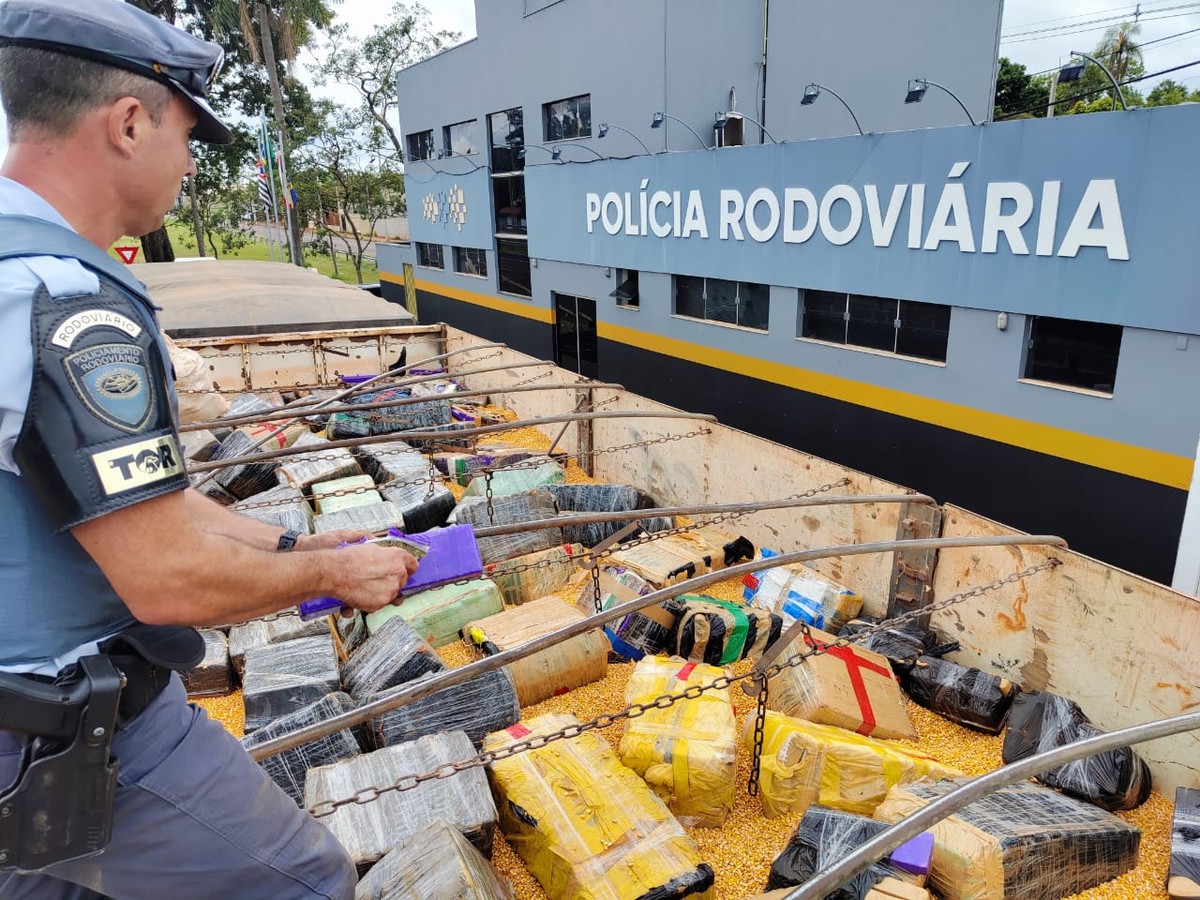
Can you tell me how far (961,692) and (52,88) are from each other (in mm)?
4728

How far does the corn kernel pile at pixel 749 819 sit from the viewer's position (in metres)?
3.37

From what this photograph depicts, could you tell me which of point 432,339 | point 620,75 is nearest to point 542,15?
point 620,75

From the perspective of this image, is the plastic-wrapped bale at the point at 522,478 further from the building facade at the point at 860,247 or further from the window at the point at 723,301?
the window at the point at 723,301

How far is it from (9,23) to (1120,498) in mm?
8187

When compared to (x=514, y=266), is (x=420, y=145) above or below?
above

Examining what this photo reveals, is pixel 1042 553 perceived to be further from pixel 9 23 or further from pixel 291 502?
pixel 291 502

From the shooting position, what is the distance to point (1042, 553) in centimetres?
434

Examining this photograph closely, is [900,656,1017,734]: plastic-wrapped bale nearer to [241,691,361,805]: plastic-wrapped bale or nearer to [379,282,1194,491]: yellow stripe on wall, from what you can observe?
[241,691,361,805]: plastic-wrapped bale

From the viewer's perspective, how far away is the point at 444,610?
211 inches

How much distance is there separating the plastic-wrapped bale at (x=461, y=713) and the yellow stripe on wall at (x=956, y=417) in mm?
5953

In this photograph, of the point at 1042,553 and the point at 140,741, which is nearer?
the point at 140,741

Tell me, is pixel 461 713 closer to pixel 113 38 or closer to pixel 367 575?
pixel 367 575

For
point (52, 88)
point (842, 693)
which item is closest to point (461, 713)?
point (842, 693)

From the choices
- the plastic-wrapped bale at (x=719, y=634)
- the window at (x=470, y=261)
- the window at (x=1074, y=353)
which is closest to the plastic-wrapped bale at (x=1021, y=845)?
the plastic-wrapped bale at (x=719, y=634)
